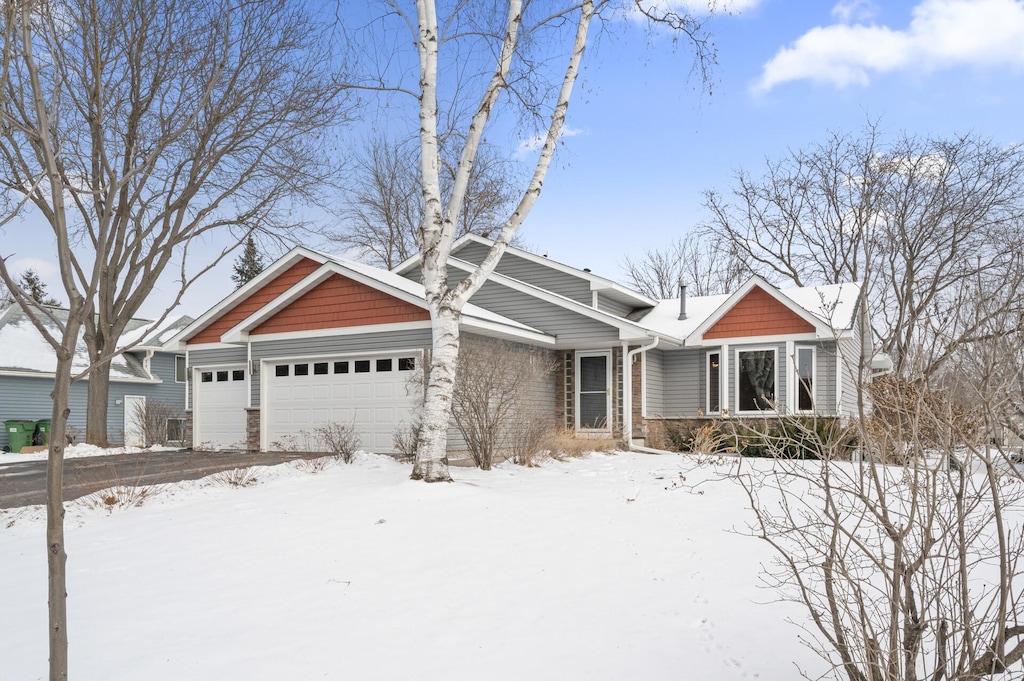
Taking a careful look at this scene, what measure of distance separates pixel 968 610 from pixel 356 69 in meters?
10.2

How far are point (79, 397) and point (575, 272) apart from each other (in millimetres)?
17426

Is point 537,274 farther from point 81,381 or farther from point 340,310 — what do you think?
point 81,381

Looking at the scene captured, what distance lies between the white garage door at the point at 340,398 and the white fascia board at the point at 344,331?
50 cm

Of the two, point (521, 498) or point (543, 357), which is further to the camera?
point (543, 357)

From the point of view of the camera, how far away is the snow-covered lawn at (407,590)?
4.25 m

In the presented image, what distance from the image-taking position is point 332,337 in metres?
15.5

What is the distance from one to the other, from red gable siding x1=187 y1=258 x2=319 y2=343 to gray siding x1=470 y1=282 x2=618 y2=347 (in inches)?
169

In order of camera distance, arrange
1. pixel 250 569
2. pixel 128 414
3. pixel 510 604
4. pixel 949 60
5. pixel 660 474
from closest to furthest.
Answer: pixel 510 604 → pixel 250 569 → pixel 660 474 → pixel 949 60 → pixel 128 414

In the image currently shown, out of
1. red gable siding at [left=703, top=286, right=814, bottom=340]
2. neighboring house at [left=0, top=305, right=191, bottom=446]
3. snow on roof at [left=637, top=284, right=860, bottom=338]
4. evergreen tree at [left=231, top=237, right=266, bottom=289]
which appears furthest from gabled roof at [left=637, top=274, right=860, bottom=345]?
evergreen tree at [left=231, top=237, right=266, bottom=289]

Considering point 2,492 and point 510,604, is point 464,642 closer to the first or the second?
point 510,604

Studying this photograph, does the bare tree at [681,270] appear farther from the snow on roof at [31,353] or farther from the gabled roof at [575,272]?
the snow on roof at [31,353]

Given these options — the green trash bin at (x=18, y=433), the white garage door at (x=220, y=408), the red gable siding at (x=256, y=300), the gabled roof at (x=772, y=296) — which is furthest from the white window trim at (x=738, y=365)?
the green trash bin at (x=18, y=433)

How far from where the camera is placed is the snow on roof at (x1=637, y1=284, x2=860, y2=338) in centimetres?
1688

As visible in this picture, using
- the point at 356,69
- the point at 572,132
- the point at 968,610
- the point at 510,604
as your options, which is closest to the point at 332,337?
the point at 356,69
